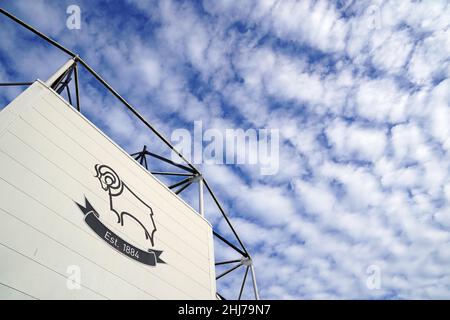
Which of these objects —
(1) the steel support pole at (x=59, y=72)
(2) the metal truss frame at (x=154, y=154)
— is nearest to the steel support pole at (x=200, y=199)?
(2) the metal truss frame at (x=154, y=154)

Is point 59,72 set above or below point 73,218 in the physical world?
above

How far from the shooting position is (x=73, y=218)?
5.10m

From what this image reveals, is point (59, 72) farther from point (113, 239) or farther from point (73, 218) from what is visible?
point (113, 239)

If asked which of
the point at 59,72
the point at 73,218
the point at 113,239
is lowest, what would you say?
the point at 113,239

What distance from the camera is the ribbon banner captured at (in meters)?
5.40

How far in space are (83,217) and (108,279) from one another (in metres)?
1.23

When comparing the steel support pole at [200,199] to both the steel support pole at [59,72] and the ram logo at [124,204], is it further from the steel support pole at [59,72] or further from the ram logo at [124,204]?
the steel support pole at [59,72]

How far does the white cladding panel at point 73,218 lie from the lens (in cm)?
421

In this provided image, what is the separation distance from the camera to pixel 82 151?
619cm

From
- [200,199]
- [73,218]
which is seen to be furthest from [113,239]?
[200,199]

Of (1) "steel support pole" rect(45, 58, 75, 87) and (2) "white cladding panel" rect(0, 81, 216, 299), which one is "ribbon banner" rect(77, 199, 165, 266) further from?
(1) "steel support pole" rect(45, 58, 75, 87)

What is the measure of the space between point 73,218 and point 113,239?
3.02ft
